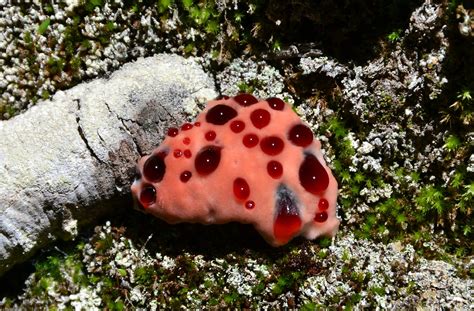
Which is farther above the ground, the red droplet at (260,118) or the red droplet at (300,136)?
the red droplet at (260,118)

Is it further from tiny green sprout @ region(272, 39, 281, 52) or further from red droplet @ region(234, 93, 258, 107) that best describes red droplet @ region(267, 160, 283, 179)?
tiny green sprout @ region(272, 39, 281, 52)

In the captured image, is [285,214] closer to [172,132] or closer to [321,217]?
[321,217]

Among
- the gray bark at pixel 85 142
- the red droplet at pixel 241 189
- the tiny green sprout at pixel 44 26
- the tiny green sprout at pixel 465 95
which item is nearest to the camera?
the tiny green sprout at pixel 465 95

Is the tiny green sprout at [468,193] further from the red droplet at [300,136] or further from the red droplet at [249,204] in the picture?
the red droplet at [249,204]

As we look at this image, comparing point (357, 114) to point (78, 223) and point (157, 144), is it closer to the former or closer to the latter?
point (157, 144)

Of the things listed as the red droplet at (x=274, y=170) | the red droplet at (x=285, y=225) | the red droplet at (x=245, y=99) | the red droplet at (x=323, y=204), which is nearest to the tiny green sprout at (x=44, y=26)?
the red droplet at (x=245, y=99)

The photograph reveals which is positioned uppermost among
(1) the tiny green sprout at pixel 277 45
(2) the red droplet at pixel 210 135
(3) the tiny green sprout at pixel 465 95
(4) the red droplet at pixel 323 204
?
(1) the tiny green sprout at pixel 277 45

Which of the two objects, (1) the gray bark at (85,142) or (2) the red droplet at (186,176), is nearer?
(2) the red droplet at (186,176)
